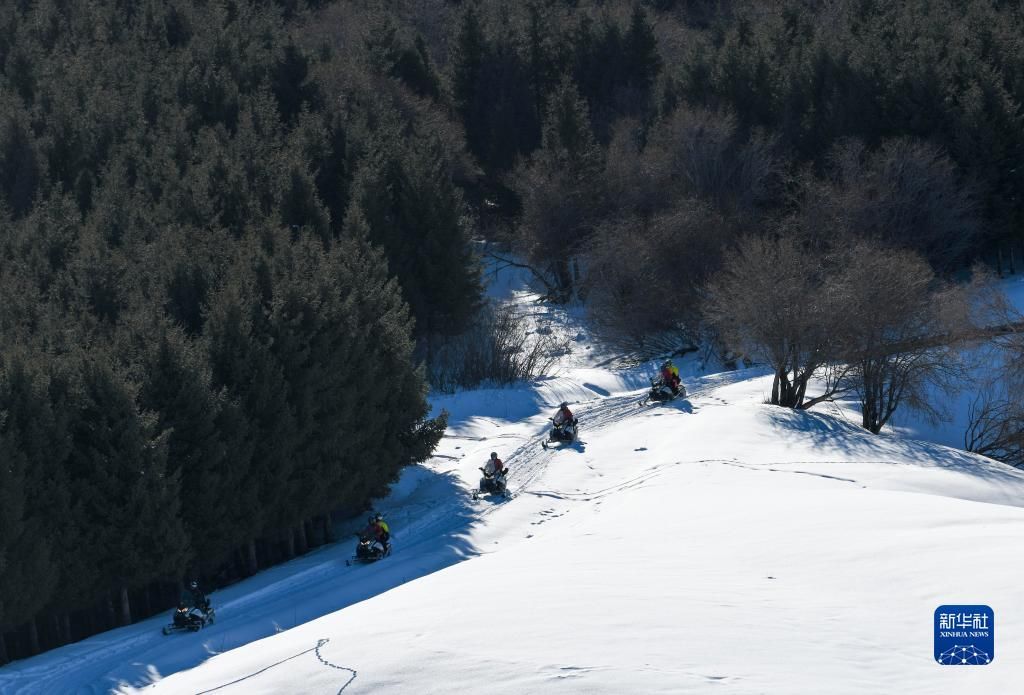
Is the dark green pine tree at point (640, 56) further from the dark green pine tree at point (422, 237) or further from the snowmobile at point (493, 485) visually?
the snowmobile at point (493, 485)


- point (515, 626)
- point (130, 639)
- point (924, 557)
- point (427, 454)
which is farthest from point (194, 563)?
point (924, 557)

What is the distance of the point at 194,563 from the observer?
23922mm

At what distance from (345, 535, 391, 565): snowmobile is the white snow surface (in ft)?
0.73

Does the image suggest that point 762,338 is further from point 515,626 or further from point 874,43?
point 874,43

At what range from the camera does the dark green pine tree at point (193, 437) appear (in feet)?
76.6

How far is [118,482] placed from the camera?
70.9ft

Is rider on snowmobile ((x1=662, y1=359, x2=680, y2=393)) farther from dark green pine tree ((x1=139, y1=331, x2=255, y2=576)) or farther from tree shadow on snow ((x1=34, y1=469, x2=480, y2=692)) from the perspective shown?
dark green pine tree ((x1=139, y1=331, x2=255, y2=576))

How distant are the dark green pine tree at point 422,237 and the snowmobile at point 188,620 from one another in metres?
25.0

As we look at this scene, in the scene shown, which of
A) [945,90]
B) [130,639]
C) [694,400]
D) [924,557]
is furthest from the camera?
[945,90]

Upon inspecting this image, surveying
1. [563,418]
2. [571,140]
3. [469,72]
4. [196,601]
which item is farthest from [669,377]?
[469,72]

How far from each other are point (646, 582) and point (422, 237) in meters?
31.9

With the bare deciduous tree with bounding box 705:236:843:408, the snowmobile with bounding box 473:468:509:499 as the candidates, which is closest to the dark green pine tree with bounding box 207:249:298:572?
the snowmobile with bounding box 473:468:509:499

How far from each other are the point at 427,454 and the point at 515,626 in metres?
16.8

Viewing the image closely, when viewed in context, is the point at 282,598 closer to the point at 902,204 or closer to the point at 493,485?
the point at 493,485
